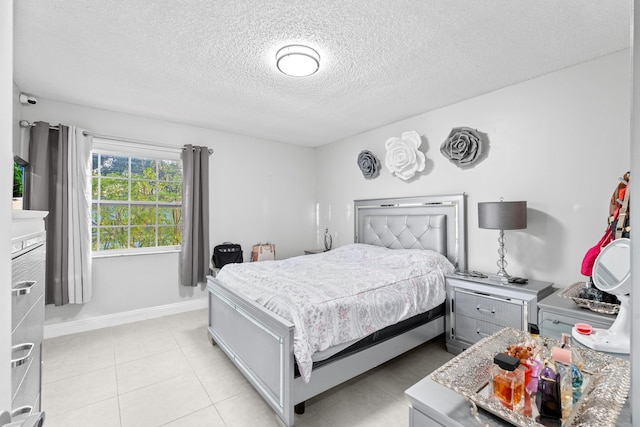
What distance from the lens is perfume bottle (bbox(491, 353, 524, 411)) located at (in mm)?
833

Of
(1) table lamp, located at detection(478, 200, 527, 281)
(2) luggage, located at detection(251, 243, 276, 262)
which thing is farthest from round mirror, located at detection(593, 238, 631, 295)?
(2) luggage, located at detection(251, 243, 276, 262)

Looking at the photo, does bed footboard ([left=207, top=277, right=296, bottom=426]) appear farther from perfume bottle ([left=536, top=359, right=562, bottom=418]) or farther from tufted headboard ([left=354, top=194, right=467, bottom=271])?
tufted headboard ([left=354, top=194, right=467, bottom=271])

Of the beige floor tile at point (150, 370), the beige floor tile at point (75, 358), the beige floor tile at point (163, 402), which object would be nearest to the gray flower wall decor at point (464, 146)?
the beige floor tile at point (163, 402)

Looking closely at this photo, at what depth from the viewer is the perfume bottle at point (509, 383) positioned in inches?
32.8

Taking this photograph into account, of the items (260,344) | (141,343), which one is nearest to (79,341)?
(141,343)

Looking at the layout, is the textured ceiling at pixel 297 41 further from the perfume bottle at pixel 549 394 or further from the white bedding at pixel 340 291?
the perfume bottle at pixel 549 394

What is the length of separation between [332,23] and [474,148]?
1995mm

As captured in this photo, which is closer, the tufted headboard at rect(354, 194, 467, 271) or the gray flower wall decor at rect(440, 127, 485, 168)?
the gray flower wall decor at rect(440, 127, 485, 168)

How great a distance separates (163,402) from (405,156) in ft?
11.2

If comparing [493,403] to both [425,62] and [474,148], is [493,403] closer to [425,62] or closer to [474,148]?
[425,62]

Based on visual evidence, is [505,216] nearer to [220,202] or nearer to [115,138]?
[220,202]

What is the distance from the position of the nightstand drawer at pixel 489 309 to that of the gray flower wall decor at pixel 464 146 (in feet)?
4.54

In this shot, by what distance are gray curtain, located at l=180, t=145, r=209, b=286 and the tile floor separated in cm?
102

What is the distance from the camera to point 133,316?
A: 3.64m
